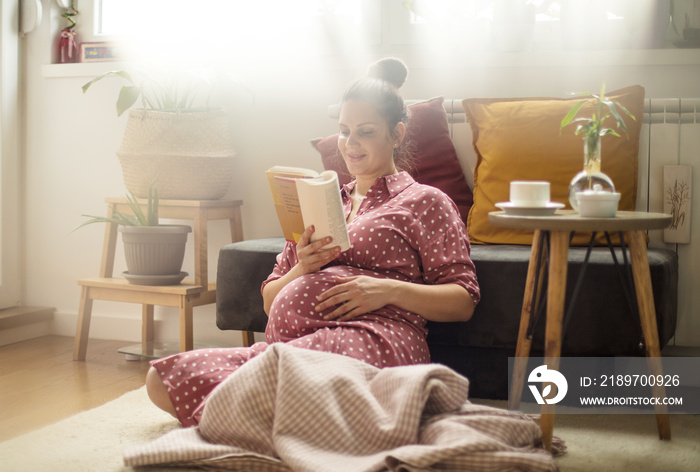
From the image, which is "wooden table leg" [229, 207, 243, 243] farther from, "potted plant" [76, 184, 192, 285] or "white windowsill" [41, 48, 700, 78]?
"white windowsill" [41, 48, 700, 78]

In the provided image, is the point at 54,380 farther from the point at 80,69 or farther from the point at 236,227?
the point at 80,69

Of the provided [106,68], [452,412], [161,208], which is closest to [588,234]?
[452,412]

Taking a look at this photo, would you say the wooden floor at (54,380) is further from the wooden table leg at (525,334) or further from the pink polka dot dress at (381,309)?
the wooden table leg at (525,334)

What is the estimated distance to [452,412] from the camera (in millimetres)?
1259

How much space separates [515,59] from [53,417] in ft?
5.82

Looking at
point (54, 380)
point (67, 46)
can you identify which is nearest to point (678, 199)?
point (54, 380)

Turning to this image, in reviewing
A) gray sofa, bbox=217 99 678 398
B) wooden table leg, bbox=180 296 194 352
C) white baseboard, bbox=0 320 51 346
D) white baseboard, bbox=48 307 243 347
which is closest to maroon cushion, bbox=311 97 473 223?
gray sofa, bbox=217 99 678 398

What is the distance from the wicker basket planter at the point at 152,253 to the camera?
2309 mm

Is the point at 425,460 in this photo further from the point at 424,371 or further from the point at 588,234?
the point at 588,234

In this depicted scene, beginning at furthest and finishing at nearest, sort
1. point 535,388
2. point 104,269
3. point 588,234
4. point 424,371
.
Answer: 1. point 104,269
2. point 588,234
3. point 535,388
4. point 424,371

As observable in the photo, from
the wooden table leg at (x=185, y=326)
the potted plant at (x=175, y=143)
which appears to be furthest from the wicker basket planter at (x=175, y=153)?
the wooden table leg at (x=185, y=326)

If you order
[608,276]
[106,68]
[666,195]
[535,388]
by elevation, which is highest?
[106,68]

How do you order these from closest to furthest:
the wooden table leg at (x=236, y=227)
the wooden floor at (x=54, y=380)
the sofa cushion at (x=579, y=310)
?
1. the sofa cushion at (x=579, y=310)
2. the wooden floor at (x=54, y=380)
3. the wooden table leg at (x=236, y=227)

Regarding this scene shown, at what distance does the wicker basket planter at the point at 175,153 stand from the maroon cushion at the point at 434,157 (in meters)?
0.49
